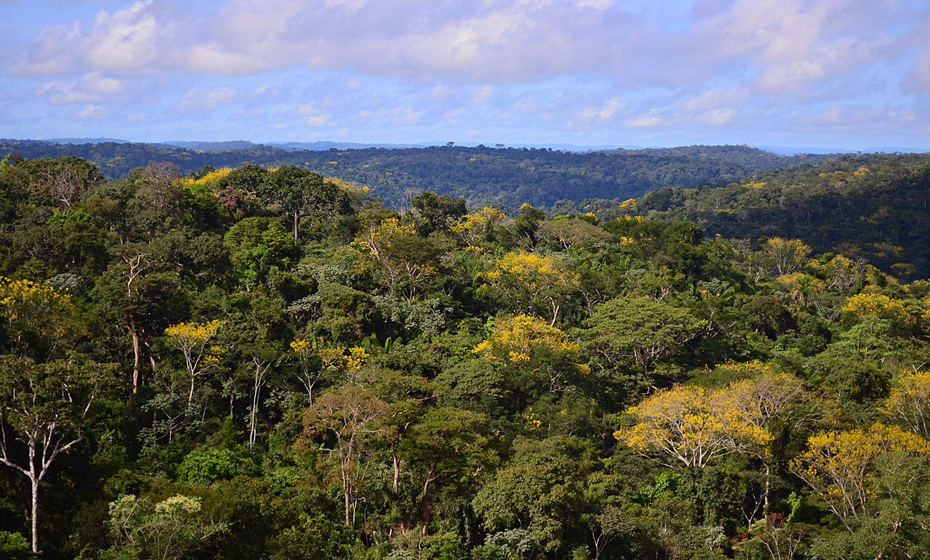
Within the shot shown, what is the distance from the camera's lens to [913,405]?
25.1 metres

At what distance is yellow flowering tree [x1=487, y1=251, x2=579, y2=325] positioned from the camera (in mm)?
35625

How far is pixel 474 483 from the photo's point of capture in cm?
1984

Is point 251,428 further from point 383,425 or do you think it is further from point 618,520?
point 618,520

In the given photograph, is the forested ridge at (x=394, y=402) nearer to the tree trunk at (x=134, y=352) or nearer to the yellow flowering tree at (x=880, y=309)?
the tree trunk at (x=134, y=352)

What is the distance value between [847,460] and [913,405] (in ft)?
19.0

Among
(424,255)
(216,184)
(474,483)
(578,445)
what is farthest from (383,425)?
(216,184)

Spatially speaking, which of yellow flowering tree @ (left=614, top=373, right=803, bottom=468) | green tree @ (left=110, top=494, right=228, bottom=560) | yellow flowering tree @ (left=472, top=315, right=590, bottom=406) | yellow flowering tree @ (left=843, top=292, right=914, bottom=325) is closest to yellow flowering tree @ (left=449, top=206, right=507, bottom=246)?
yellow flowering tree @ (left=472, top=315, right=590, bottom=406)

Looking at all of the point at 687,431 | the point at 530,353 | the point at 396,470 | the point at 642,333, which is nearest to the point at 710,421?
the point at 687,431

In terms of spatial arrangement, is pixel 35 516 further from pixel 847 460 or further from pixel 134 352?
pixel 847 460

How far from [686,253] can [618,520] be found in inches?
1285

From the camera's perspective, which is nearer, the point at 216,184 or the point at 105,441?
the point at 105,441

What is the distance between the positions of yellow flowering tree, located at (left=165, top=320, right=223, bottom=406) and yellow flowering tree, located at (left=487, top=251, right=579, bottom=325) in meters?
15.6

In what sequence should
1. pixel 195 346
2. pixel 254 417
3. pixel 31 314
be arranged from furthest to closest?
pixel 195 346
pixel 254 417
pixel 31 314

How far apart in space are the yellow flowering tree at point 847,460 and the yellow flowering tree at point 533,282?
48.5ft
